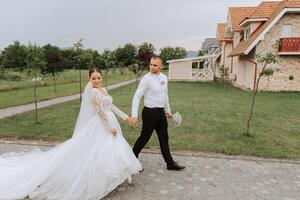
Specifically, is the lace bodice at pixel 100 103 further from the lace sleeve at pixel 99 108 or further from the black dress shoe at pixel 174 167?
the black dress shoe at pixel 174 167

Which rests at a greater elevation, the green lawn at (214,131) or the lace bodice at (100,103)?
the lace bodice at (100,103)

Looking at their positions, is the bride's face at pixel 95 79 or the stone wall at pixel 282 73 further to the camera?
the stone wall at pixel 282 73

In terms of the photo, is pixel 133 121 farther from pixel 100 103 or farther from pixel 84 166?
pixel 84 166

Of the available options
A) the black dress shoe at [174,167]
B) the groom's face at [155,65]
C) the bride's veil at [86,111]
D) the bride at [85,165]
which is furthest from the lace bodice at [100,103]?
the black dress shoe at [174,167]

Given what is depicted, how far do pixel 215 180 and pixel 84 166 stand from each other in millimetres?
2142

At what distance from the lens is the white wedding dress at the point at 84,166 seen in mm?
3775

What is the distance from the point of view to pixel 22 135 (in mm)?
7016

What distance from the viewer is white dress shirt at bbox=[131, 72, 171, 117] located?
4.60 metres

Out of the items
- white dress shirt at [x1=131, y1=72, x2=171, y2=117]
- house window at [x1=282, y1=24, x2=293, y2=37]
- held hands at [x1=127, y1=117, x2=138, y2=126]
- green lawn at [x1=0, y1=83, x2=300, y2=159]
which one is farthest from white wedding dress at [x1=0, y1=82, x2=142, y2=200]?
house window at [x1=282, y1=24, x2=293, y2=37]

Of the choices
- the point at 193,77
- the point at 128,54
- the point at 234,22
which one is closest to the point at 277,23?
the point at 234,22

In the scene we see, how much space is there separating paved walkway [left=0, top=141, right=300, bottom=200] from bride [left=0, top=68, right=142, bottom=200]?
359 millimetres

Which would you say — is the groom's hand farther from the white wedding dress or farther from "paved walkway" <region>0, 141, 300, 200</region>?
"paved walkway" <region>0, 141, 300, 200</region>

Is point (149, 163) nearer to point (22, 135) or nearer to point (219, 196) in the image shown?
point (219, 196)

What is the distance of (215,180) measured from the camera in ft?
14.9
